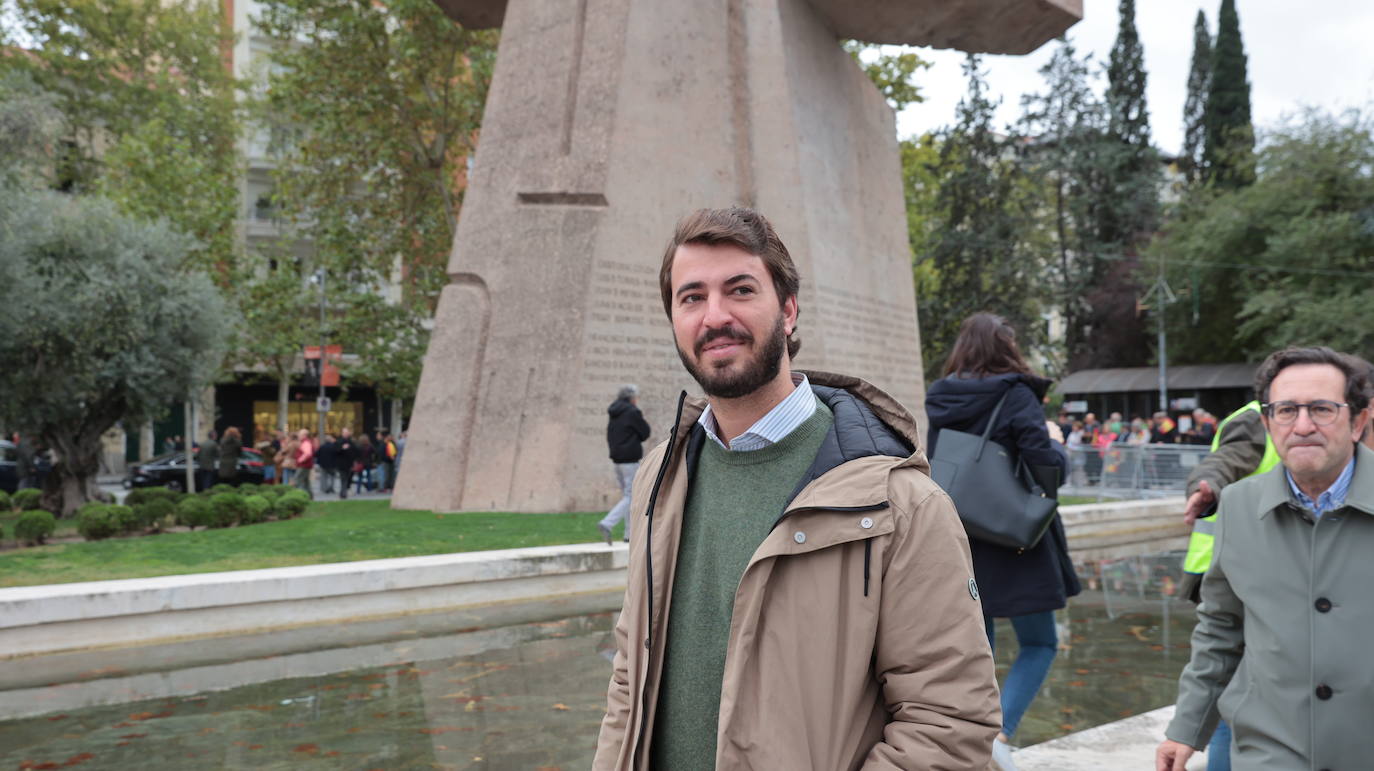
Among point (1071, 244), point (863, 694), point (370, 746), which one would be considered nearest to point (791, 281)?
point (863, 694)

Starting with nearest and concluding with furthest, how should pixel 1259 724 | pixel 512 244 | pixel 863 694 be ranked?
pixel 863 694, pixel 1259 724, pixel 512 244

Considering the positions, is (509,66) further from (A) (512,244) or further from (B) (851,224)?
(B) (851,224)

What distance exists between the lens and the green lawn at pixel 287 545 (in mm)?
8758

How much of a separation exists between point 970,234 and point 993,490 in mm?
31163

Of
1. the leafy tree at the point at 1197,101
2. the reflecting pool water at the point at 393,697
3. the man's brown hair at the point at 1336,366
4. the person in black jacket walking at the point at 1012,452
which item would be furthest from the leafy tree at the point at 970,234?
the man's brown hair at the point at 1336,366

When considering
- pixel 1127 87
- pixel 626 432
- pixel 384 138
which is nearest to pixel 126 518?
pixel 626 432

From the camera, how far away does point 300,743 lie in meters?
4.86

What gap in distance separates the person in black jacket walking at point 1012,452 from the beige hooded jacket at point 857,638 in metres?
2.41

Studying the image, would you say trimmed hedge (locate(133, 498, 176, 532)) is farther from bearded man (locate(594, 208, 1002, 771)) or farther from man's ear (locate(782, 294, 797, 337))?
man's ear (locate(782, 294, 797, 337))

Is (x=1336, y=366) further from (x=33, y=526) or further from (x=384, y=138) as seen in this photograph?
(x=384, y=138)

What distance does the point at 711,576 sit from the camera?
6.67 ft

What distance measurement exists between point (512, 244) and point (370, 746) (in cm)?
1005

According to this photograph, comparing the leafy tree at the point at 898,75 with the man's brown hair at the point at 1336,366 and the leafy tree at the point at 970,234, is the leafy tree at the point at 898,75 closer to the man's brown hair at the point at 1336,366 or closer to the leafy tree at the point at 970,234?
the leafy tree at the point at 970,234

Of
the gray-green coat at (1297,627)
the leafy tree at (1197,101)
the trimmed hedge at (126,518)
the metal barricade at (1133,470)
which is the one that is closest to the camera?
the gray-green coat at (1297,627)
